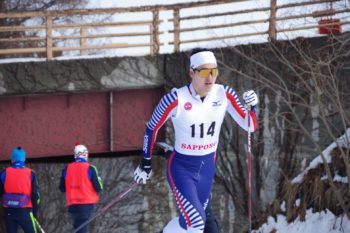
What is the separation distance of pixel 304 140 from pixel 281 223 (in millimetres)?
6501

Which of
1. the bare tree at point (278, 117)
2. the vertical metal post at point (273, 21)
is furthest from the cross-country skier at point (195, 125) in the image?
the vertical metal post at point (273, 21)

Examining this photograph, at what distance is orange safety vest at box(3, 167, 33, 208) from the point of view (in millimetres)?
11352

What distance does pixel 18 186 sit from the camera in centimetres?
1138

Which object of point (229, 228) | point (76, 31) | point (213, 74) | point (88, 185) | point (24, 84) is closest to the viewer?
point (213, 74)

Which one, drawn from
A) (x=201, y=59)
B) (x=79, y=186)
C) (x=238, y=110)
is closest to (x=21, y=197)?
(x=79, y=186)

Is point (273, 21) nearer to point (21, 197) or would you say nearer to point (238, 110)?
point (21, 197)

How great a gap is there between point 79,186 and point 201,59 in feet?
14.9

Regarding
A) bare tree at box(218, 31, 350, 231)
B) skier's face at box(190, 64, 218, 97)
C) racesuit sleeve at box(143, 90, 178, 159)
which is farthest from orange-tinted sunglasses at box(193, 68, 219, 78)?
bare tree at box(218, 31, 350, 231)

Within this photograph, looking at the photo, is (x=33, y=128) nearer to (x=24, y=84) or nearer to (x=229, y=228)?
(x=24, y=84)

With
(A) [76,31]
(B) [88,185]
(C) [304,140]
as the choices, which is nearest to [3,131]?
(B) [88,185]

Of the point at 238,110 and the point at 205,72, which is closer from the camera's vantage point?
the point at 205,72

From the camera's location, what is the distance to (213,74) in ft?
23.4

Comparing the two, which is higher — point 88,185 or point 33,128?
point 33,128

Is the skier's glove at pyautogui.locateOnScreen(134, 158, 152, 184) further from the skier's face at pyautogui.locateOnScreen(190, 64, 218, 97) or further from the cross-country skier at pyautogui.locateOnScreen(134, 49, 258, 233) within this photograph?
the skier's face at pyautogui.locateOnScreen(190, 64, 218, 97)
